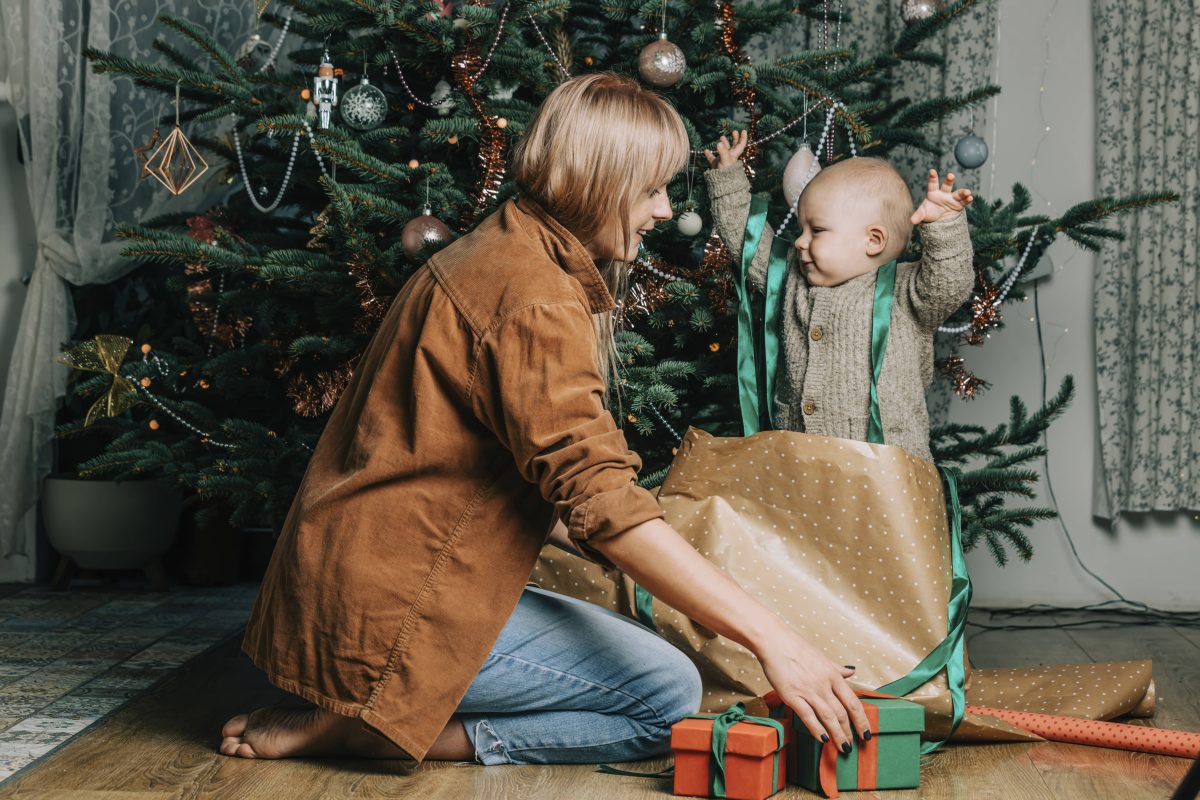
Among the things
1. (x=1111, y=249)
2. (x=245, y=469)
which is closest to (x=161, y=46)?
(x=245, y=469)

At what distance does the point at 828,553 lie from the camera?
5.55 ft

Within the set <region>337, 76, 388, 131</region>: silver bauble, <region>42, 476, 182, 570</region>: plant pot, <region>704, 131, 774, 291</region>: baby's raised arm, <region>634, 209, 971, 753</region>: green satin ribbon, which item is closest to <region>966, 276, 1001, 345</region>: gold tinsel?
<region>634, 209, 971, 753</region>: green satin ribbon

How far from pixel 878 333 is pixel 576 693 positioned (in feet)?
2.60

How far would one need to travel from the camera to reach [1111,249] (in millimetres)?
3018

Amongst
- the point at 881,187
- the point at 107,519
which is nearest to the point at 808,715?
the point at 881,187

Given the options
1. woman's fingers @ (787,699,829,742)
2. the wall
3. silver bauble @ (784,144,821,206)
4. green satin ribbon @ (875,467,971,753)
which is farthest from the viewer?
the wall

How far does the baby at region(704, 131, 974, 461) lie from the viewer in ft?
6.35

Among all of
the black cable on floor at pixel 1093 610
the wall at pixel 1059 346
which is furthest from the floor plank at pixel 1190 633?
the wall at pixel 1059 346

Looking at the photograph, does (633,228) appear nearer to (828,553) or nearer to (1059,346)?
(828,553)

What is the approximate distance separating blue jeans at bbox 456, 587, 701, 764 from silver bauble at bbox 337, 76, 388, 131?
3.13 ft

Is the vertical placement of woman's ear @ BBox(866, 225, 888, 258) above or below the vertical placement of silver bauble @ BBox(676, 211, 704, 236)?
below

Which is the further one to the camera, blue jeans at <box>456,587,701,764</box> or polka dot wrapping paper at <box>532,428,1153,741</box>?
polka dot wrapping paper at <box>532,428,1153,741</box>

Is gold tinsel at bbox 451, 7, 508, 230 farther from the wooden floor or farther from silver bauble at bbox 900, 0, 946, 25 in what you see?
the wooden floor

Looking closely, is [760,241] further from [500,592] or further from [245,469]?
[245,469]
